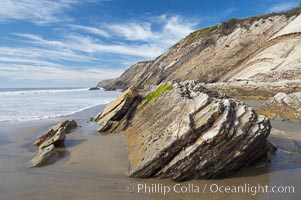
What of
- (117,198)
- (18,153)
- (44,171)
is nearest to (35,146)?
(18,153)

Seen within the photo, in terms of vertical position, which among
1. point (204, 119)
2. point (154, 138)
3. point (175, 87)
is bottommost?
point (154, 138)

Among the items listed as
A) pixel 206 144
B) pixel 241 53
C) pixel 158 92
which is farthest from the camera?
pixel 241 53

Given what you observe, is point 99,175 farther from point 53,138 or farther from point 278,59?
point 278,59

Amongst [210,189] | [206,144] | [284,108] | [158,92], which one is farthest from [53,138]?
[284,108]

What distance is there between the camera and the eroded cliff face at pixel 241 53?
94.5 ft

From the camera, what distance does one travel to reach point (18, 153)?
8688 mm

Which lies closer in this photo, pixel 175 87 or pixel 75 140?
pixel 175 87

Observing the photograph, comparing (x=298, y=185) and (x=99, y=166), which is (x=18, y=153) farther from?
(x=298, y=185)

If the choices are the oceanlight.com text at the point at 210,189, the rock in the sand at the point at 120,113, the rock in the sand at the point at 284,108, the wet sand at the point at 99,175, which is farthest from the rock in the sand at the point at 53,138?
the rock in the sand at the point at 284,108

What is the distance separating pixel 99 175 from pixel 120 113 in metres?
5.91

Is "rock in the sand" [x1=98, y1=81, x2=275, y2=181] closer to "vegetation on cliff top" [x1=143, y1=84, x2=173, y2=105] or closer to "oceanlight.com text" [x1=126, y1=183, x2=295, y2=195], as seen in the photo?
"oceanlight.com text" [x1=126, y1=183, x2=295, y2=195]

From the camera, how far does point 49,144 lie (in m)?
9.02

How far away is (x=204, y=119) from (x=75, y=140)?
5.82 meters

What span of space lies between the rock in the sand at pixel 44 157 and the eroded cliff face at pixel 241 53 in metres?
23.5
